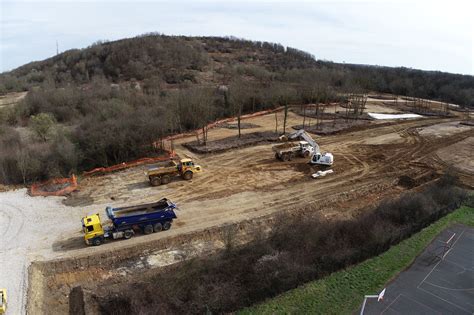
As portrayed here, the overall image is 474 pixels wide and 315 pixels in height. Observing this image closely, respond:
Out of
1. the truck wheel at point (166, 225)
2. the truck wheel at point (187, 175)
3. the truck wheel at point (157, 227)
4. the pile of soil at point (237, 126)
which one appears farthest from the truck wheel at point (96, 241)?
the pile of soil at point (237, 126)

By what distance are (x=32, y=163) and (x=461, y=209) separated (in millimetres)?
28948

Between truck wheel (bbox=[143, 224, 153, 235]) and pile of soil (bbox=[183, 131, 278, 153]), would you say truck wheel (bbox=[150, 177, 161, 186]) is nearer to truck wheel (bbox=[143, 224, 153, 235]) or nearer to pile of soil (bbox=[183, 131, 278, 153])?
truck wheel (bbox=[143, 224, 153, 235])

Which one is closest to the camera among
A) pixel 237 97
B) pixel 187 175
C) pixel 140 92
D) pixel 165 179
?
pixel 165 179

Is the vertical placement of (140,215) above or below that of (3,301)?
above

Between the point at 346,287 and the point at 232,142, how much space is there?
23.3 m

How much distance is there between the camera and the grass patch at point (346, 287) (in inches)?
542

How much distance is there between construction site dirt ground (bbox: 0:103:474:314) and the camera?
17812mm

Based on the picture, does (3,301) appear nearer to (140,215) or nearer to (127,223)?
(127,223)

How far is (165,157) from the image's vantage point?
32.4m

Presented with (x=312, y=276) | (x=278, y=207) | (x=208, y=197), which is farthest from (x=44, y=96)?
(x=312, y=276)

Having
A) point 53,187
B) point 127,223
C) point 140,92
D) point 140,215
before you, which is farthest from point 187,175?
point 140,92

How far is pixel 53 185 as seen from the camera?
26.3 m

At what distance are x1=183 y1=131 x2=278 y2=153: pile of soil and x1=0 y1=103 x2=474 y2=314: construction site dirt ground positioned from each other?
717 mm

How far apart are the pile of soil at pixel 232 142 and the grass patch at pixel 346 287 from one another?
19.7 meters
